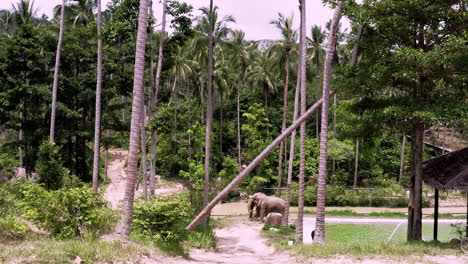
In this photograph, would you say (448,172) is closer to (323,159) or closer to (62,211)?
(323,159)

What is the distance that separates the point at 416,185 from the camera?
1285cm

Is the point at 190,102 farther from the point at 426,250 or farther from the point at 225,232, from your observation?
the point at 426,250

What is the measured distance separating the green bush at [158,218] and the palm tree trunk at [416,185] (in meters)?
7.58

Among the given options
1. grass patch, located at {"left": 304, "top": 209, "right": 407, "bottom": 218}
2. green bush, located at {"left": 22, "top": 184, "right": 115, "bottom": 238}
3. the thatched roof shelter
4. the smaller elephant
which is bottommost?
grass patch, located at {"left": 304, "top": 209, "right": 407, "bottom": 218}

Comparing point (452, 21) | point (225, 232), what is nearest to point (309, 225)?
point (225, 232)

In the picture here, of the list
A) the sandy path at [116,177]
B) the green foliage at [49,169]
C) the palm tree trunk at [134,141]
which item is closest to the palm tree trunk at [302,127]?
the palm tree trunk at [134,141]

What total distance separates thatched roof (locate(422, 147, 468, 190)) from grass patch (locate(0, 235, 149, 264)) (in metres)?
9.51

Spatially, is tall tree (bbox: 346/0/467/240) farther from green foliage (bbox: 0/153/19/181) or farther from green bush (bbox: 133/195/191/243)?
green foliage (bbox: 0/153/19/181)

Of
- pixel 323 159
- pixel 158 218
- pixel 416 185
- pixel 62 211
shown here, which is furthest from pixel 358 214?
pixel 62 211

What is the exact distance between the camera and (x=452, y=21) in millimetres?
11742

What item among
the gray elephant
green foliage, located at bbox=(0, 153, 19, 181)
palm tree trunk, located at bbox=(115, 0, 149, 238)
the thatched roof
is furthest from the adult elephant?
palm tree trunk, located at bbox=(115, 0, 149, 238)

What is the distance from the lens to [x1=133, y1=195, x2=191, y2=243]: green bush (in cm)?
1082

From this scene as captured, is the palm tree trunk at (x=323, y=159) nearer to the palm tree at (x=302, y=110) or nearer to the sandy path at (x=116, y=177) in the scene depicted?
the palm tree at (x=302, y=110)

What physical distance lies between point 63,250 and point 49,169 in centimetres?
1081
